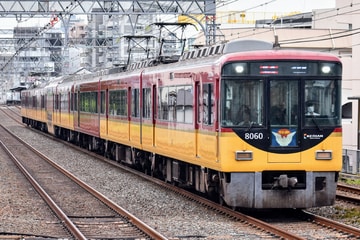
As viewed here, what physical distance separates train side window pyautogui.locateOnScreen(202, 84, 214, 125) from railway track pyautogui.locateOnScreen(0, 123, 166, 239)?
6.35 feet

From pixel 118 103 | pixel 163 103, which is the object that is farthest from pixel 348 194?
pixel 118 103

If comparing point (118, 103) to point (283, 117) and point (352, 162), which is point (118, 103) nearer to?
point (352, 162)

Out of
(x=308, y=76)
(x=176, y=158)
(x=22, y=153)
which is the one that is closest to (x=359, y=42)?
(x=22, y=153)

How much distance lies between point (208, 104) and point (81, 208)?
2.91m

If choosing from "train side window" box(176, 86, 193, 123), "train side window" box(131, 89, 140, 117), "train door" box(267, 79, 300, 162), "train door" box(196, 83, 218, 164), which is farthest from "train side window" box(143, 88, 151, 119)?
"train door" box(267, 79, 300, 162)

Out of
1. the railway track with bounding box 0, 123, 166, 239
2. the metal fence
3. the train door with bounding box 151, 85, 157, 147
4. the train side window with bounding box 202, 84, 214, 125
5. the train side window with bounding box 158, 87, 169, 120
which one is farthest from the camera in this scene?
the metal fence

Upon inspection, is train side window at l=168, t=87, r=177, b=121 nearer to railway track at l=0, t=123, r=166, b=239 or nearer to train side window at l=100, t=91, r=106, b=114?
railway track at l=0, t=123, r=166, b=239

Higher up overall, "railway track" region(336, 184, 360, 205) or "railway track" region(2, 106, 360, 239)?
"railway track" region(2, 106, 360, 239)

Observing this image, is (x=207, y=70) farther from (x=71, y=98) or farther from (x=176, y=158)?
(x=71, y=98)

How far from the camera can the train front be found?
1227cm

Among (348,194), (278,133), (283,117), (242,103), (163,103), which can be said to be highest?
(242,103)

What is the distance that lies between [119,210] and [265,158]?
102 inches

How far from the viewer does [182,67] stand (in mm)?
15141

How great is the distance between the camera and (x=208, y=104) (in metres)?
13.2
